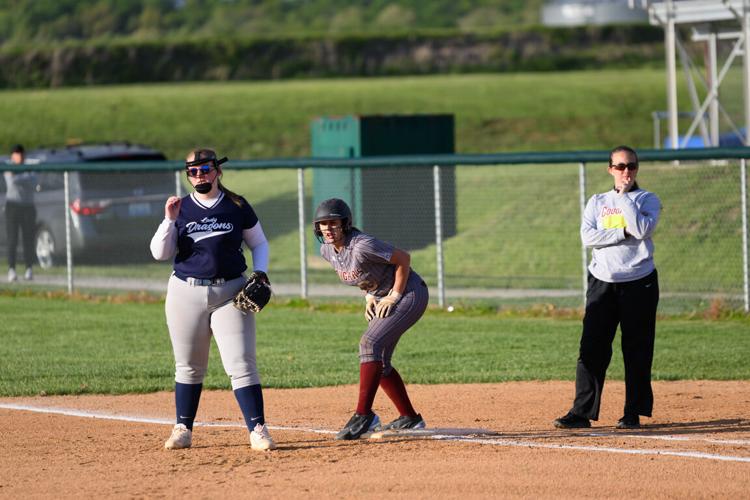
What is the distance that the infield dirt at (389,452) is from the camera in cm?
675

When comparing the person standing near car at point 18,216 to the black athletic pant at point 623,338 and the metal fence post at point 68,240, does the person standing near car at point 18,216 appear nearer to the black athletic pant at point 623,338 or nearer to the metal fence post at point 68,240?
the metal fence post at point 68,240

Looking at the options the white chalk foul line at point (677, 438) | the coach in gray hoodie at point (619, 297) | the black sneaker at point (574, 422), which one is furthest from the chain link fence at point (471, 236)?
the white chalk foul line at point (677, 438)

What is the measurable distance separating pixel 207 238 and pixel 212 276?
8.8 inches

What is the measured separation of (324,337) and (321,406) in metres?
3.78

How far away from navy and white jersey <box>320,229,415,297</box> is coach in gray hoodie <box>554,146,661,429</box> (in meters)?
1.41

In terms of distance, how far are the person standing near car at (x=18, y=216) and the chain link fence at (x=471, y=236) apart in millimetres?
335

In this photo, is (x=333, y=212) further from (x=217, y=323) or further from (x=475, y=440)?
(x=475, y=440)

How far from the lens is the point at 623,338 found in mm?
8594

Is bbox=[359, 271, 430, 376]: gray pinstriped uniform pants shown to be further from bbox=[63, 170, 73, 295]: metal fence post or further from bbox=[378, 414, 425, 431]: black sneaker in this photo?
bbox=[63, 170, 73, 295]: metal fence post

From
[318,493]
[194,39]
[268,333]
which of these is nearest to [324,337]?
[268,333]

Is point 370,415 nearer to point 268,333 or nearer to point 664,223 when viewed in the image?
point 268,333

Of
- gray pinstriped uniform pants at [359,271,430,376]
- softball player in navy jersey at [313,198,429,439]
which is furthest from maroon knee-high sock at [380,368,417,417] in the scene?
gray pinstriped uniform pants at [359,271,430,376]

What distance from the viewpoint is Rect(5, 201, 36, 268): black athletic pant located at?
18312mm

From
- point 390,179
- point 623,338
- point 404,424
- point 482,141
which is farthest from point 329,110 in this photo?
point 404,424
